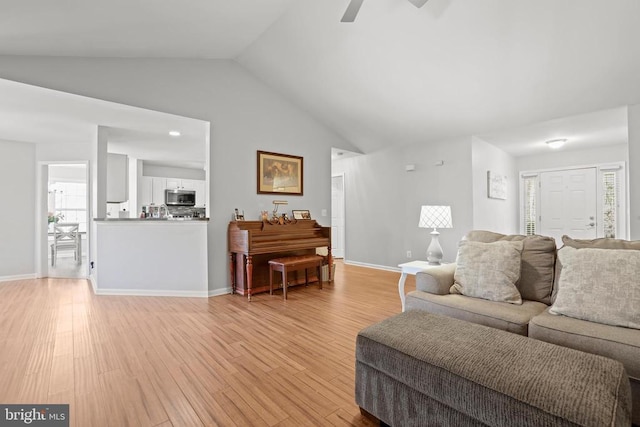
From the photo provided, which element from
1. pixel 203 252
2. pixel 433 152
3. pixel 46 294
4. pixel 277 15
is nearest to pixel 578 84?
pixel 433 152

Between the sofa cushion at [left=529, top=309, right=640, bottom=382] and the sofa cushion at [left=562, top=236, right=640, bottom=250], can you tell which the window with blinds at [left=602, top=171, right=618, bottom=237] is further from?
the sofa cushion at [left=529, top=309, right=640, bottom=382]

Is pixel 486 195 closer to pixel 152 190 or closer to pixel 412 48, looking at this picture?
pixel 412 48

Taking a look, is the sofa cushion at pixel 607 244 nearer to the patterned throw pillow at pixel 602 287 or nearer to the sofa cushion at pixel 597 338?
the patterned throw pillow at pixel 602 287

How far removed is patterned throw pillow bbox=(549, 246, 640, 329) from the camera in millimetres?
1575

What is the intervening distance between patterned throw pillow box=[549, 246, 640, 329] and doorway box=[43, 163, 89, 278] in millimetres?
7531

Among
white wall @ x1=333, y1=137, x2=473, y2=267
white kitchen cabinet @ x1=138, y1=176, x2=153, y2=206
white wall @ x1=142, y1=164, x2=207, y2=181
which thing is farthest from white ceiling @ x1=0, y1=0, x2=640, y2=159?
white wall @ x1=142, y1=164, x2=207, y2=181

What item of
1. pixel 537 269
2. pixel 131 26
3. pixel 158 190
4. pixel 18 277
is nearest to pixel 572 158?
pixel 537 269

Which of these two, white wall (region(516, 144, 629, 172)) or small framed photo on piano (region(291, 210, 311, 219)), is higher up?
white wall (region(516, 144, 629, 172))

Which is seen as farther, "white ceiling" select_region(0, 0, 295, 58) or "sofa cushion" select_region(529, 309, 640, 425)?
"white ceiling" select_region(0, 0, 295, 58)

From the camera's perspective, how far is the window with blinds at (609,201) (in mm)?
4898

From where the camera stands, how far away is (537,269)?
2143mm

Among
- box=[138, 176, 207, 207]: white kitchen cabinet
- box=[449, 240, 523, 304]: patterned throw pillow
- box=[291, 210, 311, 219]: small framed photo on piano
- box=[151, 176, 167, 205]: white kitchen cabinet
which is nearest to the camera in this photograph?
box=[449, 240, 523, 304]: patterned throw pillow

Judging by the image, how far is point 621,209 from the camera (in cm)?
483

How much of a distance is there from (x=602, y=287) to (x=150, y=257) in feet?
14.4
